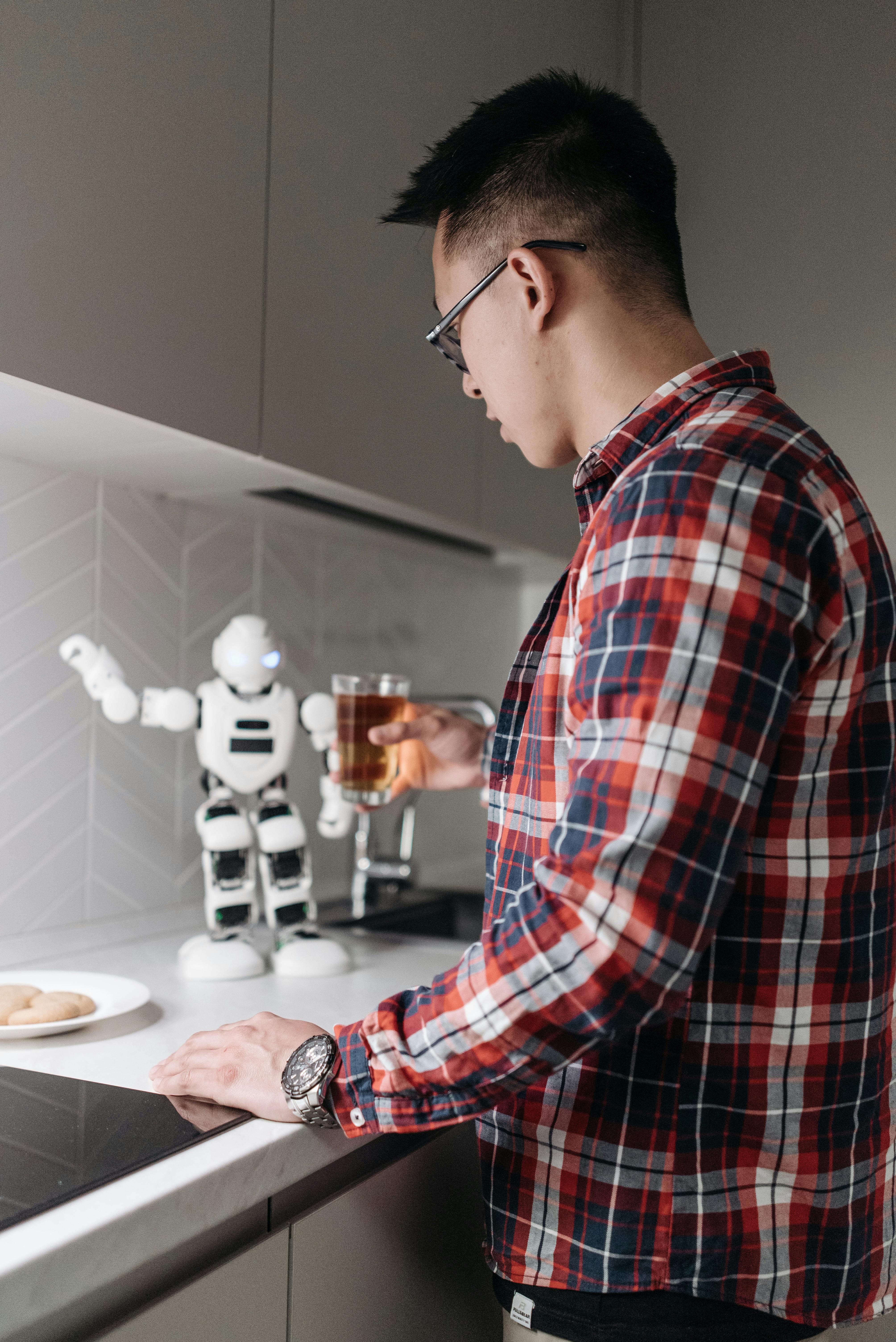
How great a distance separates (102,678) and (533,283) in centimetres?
76

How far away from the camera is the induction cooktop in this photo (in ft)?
2.19

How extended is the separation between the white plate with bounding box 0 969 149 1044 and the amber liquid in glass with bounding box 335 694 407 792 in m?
0.34

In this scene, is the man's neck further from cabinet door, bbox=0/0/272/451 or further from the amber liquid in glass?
the amber liquid in glass

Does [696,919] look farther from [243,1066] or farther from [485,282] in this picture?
[485,282]

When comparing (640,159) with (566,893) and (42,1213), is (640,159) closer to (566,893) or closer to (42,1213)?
(566,893)

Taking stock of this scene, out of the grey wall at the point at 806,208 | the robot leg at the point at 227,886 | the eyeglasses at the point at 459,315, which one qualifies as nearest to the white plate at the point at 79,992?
the robot leg at the point at 227,886

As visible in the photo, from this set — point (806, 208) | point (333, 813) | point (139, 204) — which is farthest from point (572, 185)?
point (806, 208)

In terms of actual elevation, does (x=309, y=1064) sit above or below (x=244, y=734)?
below

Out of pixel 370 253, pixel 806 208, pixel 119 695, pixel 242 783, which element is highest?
pixel 806 208

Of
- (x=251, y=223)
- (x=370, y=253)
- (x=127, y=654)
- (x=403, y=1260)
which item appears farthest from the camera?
(x=127, y=654)

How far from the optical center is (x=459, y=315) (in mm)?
869

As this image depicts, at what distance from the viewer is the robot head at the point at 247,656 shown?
4.54 feet

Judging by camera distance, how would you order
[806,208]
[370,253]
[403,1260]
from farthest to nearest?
1. [806,208]
2. [370,253]
3. [403,1260]

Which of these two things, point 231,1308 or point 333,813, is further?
point 333,813
